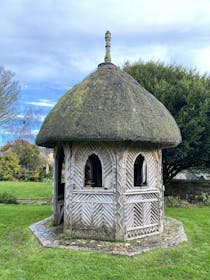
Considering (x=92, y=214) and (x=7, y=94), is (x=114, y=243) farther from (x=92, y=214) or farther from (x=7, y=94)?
(x=7, y=94)

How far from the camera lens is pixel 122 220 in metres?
9.18

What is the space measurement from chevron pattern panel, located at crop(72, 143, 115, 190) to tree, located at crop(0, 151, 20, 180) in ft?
83.5

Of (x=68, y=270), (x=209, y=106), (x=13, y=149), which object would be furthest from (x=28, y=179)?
(x=68, y=270)

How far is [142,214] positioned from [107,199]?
1.29 m

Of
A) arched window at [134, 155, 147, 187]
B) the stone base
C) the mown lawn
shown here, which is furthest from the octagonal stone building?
arched window at [134, 155, 147, 187]

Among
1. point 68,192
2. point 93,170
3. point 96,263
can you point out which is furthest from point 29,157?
point 96,263

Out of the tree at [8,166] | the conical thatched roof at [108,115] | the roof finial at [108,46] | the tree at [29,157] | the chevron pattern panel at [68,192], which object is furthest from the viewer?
the tree at [29,157]

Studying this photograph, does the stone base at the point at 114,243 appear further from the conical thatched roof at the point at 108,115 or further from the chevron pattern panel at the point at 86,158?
the conical thatched roof at the point at 108,115

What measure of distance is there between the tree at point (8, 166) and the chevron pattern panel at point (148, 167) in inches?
1014

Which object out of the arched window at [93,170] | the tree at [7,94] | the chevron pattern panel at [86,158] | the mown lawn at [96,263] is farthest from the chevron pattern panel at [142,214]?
the tree at [7,94]

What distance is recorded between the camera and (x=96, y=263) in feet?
23.5

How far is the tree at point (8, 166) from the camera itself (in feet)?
110

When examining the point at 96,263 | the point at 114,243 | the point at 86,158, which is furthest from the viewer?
the point at 86,158

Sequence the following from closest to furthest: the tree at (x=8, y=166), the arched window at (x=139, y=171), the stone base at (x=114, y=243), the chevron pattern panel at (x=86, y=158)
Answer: the stone base at (x=114, y=243) → the chevron pattern panel at (x=86, y=158) → the arched window at (x=139, y=171) → the tree at (x=8, y=166)
